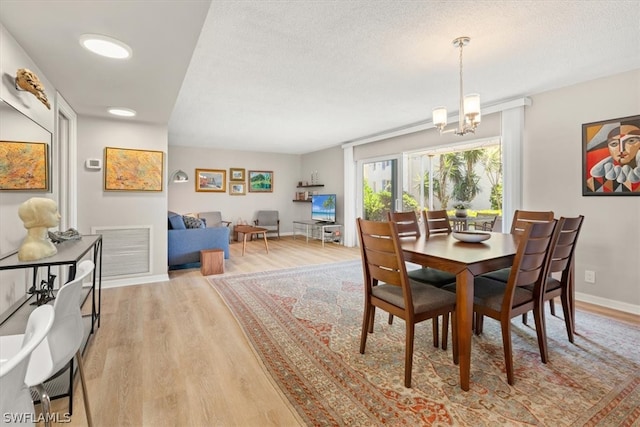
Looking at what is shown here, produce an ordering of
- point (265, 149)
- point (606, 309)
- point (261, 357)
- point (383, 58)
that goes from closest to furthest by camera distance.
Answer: point (261, 357) < point (383, 58) < point (606, 309) < point (265, 149)

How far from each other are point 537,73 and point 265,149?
19.6 feet

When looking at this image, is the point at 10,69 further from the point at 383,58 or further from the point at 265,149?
the point at 265,149

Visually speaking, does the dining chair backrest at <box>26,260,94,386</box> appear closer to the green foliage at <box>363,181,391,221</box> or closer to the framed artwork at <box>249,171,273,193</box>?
the green foliage at <box>363,181,391,221</box>

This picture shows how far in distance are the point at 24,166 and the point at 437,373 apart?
9.65ft

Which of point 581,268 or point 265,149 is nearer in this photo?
point 581,268

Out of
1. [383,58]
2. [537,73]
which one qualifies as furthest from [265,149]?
[537,73]

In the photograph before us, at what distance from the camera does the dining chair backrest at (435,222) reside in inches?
123

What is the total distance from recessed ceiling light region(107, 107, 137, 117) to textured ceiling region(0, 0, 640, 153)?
0.38ft

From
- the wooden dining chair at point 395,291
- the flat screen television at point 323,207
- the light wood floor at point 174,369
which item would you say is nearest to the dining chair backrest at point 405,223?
the wooden dining chair at point 395,291

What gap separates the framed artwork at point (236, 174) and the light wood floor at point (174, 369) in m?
4.80

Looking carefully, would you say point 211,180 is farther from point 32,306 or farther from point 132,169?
point 32,306

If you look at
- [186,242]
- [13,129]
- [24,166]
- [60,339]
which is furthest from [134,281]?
[60,339]

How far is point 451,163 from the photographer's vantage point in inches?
204

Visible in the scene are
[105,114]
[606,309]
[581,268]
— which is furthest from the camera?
[105,114]
